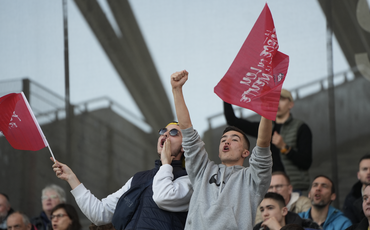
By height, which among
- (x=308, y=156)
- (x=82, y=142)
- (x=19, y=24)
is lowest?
(x=308, y=156)

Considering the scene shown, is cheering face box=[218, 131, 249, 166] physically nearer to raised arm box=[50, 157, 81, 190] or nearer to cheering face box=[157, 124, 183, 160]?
cheering face box=[157, 124, 183, 160]

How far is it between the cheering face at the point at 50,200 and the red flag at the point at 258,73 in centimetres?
298

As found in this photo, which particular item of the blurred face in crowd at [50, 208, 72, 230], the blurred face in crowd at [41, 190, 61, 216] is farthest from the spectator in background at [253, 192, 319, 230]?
the blurred face in crowd at [41, 190, 61, 216]

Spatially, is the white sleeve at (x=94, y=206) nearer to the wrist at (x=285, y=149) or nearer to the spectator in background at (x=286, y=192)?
the spectator in background at (x=286, y=192)

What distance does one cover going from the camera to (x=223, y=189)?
2.71 metres

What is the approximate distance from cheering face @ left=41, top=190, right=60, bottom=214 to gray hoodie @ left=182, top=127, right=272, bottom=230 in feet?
9.02

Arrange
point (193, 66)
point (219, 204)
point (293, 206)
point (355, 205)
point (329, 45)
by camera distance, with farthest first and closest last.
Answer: point (193, 66), point (329, 45), point (293, 206), point (355, 205), point (219, 204)

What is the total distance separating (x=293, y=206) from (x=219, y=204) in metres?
2.07

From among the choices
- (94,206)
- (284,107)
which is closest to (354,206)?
(284,107)

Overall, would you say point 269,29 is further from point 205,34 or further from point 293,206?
point 205,34

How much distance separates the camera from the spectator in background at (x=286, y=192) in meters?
4.34

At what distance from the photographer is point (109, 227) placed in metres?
3.62

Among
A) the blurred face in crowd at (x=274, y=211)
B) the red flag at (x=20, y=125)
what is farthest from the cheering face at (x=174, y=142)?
the blurred face in crowd at (x=274, y=211)

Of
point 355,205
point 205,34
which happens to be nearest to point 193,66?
point 205,34
